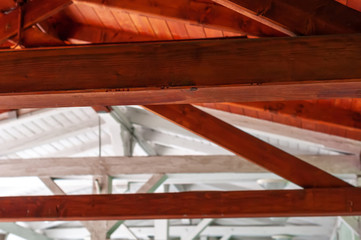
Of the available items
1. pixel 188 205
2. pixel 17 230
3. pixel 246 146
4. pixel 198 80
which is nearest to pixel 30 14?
pixel 246 146

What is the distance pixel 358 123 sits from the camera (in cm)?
475

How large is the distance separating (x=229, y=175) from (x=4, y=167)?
8.12ft

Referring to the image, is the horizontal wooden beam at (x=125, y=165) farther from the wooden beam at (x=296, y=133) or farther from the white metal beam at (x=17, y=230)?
the white metal beam at (x=17, y=230)

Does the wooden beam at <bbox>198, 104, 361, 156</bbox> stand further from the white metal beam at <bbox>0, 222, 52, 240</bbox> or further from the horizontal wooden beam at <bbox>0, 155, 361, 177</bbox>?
the white metal beam at <bbox>0, 222, 52, 240</bbox>

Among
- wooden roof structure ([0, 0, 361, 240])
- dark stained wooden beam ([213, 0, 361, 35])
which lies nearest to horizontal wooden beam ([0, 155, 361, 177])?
wooden roof structure ([0, 0, 361, 240])

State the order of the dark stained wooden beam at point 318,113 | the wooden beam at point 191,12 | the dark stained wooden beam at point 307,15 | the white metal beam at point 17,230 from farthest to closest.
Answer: the white metal beam at point 17,230
the dark stained wooden beam at point 318,113
the wooden beam at point 191,12
the dark stained wooden beam at point 307,15

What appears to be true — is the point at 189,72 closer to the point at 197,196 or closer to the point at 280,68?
the point at 280,68

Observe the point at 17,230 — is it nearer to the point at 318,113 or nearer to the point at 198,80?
the point at 318,113

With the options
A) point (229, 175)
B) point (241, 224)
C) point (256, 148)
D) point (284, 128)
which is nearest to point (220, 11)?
point (256, 148)

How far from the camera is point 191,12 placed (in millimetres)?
3795

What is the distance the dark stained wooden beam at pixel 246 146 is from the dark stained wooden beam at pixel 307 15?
1320mm

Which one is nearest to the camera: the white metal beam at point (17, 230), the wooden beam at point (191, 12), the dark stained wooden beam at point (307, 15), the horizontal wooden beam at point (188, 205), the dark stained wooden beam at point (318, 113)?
the dark stained wooden beam at point (307, 15)

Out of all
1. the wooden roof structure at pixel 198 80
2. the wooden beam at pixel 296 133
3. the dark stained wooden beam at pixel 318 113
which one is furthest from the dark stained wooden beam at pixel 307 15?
the wooden beam at pixel 296 133

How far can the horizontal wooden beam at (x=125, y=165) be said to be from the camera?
19.8 ft
